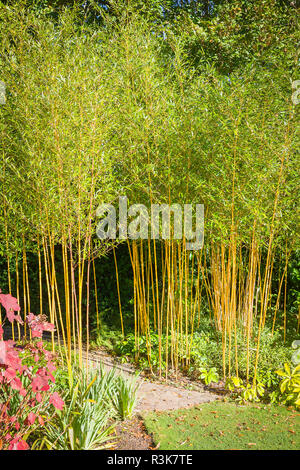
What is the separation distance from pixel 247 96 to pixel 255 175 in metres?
0.78

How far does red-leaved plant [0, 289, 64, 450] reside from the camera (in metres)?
2.18

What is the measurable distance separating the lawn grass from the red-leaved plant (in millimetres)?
815

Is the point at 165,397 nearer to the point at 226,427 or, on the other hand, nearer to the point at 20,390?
the point at 226,427

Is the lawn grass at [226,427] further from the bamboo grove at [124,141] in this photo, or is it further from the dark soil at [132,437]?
the bamboo grove at [124,141]

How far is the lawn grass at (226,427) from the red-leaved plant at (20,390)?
2.67 feet

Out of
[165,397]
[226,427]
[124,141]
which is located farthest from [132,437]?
[124,141]

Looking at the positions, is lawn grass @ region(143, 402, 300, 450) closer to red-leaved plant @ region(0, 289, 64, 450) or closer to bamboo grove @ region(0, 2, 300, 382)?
bamboo grove @ region(0, 2, 300, 382)

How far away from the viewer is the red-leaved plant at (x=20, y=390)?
2182 millimetres

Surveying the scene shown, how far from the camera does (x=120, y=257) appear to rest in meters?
6.05

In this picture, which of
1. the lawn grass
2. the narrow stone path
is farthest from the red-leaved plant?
the lawn grass

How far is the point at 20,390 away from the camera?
Result: 7.77ft

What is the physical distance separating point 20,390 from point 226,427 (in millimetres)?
1535
